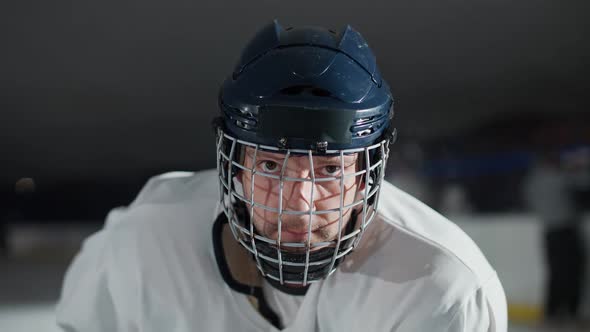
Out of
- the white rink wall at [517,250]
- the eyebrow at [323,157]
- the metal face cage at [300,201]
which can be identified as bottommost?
the white rink wall at [517,250]

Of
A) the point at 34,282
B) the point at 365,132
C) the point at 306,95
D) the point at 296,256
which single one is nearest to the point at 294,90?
the point at 306,95

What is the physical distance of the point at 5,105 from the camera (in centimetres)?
302

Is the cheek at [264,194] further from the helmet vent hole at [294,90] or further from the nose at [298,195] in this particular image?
the helmet vent hole at [294,90]

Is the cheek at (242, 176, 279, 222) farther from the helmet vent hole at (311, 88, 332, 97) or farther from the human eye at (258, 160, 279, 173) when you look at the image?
the helmet vent hole at (311, 88, 332, 97)

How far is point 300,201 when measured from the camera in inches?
43.4

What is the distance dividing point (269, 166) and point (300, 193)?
85 millimetres

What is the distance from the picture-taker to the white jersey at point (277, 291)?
3.98 ft

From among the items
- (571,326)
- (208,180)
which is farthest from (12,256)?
(571,326)

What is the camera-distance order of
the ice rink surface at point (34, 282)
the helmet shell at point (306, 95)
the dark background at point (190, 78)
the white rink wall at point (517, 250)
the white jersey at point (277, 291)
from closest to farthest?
the helmet shell at point (306, 95) < the white jersey at point (277, 291) < the ice rink surface at point (34, 282) < the white rink wall at point (517, 250) < the dark background at point (190, 78)

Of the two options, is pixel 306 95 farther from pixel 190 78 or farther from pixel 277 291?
pixel 190 78

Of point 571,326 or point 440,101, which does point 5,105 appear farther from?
point 571,326

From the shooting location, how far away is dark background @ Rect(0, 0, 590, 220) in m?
2.88

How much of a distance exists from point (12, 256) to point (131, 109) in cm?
79

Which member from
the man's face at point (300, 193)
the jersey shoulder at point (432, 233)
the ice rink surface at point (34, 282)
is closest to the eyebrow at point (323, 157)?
the man's face at point (300, 193)
